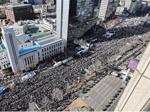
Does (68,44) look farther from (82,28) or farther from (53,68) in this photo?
(53,68)

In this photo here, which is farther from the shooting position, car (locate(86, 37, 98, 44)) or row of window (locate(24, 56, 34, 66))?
car (locate(86, 37, 98, 44))

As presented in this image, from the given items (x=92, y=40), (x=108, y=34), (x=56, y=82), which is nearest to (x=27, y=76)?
(x=56, y=82)

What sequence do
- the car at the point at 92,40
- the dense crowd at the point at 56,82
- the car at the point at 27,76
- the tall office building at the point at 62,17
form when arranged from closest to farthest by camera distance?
the dense crowd at the point at 56,82, the car at the point at 27,76, the tall office building at the point at 62,17, the car at the point at 92,40

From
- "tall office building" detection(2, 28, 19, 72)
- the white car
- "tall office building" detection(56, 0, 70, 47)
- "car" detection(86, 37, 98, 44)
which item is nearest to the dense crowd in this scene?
"car" detection(86, 37, 98, 44)

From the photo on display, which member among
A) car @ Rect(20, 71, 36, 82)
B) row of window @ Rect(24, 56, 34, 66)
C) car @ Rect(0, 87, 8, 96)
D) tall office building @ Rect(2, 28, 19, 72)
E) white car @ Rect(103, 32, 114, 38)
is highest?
tall office building @ Rect(2, 28, 19, 72)

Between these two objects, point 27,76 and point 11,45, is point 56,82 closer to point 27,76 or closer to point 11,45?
point 27,76

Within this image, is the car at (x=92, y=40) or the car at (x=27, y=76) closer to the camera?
the car at (x=27, y=76)

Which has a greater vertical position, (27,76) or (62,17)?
(62,17)

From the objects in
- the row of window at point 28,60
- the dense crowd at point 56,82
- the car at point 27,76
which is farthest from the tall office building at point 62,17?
the car at point 27,76

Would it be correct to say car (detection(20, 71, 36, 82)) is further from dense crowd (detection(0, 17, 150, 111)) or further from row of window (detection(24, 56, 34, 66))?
row of window (detection(24, 56, 34, 66))

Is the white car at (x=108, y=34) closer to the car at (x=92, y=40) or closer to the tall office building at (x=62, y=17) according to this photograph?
the car at (x=92, y=40)

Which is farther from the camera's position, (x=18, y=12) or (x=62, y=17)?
(x=18, y=12)
